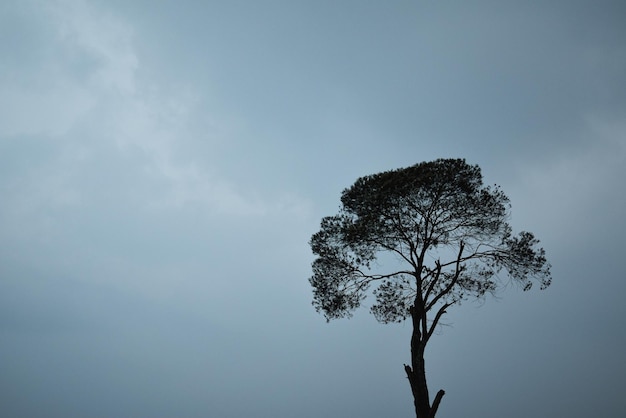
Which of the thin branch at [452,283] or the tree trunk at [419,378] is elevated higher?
the thin branch at [452,283]

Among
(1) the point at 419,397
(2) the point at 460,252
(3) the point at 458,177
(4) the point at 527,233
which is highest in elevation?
(3) the point at 458,177

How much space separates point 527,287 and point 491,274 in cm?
127

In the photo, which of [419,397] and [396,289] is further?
[396,289]

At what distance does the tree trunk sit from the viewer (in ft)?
41.8

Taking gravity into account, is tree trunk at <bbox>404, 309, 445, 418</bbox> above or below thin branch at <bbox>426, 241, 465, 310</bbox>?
below

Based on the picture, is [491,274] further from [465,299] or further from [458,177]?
[458,177]

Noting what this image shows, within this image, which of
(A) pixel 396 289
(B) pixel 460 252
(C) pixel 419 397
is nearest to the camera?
(C) pixel 419 397

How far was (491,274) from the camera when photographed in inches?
600

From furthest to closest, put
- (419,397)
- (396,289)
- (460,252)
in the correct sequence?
1. (396,289)
2. (460,252)
3. (419,397)

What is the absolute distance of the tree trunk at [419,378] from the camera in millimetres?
12727

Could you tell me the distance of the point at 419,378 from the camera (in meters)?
13.2

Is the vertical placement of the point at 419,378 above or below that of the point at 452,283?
below

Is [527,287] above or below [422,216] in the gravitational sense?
below

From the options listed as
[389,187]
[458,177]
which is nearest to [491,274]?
[458,177]
